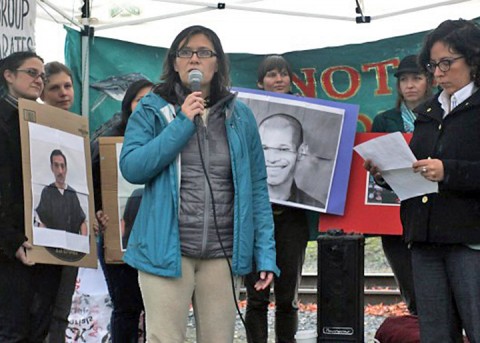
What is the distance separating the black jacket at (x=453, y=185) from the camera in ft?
16.3

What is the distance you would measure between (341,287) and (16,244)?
208 cm

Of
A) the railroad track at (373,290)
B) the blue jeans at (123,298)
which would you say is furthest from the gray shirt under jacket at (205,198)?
the railroad track at (373,290)

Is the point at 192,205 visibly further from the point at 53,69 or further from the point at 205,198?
the point at 53,69

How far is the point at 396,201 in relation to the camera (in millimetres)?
7430

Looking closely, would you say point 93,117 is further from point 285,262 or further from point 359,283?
point 359,283

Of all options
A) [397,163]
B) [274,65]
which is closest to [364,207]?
[274,65]

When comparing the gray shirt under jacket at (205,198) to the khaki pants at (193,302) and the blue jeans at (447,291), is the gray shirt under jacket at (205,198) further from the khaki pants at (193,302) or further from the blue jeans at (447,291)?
the blue jeans at (447,291)

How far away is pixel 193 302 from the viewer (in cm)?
498

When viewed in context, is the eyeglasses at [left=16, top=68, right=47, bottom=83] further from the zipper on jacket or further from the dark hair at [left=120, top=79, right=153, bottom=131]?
the zipper on jacket

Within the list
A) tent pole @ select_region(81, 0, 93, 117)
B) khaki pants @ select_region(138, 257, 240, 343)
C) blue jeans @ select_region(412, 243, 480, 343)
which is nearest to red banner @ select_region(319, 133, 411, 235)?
blue jeans @ select_region(412, 243, 480, 343)

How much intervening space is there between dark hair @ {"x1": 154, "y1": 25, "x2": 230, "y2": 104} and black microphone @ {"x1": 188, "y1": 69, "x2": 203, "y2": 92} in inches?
7.4

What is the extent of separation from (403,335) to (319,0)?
3414 mm

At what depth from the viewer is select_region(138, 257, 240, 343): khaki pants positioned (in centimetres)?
482

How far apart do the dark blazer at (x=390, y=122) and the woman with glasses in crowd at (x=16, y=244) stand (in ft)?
8.72
